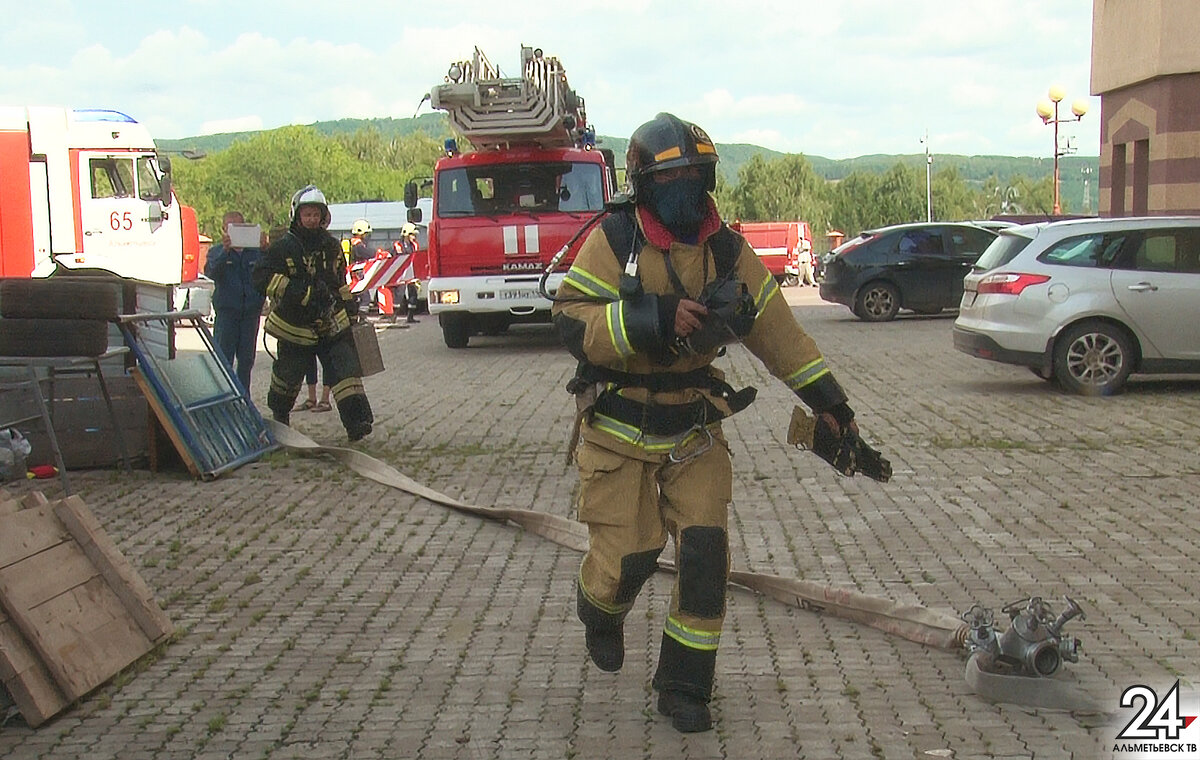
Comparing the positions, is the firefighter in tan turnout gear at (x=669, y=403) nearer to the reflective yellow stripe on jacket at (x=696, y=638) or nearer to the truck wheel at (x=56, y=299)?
the reflective yellow stripe on jacket at (x=696, y=638)

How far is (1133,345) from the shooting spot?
43.6ft

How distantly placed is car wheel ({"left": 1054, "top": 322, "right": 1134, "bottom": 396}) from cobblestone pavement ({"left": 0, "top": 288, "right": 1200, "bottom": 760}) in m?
0.99

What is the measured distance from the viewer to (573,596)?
21.2 feet

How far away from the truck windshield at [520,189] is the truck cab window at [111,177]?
21.1ft

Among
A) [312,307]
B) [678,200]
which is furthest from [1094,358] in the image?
[678,200]

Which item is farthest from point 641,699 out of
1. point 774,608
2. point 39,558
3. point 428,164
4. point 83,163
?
point 428,164

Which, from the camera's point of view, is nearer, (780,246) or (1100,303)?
(1100,303)

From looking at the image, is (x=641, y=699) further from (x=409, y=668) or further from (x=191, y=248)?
(x=191, y=248)

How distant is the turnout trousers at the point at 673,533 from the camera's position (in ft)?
15.0

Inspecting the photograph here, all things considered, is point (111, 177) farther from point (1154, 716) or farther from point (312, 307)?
point (1154, 716)

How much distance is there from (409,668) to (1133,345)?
32.0 feet

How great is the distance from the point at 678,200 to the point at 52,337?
5.30m

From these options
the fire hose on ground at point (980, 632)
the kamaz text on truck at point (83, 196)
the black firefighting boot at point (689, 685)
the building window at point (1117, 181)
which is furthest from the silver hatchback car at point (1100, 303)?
the building window at point (1117, 181)

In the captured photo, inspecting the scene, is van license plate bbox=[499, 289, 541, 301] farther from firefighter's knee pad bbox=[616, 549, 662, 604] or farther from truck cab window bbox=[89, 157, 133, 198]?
firefighter's knee pad bbox=[616, 549, 662, 604]
